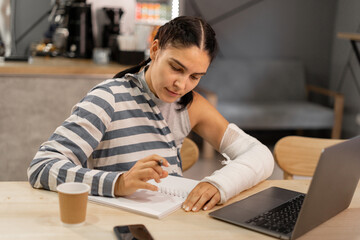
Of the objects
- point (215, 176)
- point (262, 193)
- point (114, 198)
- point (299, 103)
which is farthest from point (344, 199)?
point (299, 103)

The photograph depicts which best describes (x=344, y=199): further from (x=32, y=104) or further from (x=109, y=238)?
(x=32, y=104)

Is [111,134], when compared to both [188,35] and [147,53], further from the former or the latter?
[147,53]

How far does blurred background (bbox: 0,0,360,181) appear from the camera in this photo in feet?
9.43

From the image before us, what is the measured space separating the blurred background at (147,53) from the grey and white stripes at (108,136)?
1306 mm

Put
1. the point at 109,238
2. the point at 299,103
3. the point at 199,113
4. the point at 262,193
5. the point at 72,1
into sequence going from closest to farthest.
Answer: the point at 109,238, the point at 262,193, the point at 199,113, the point at 72,1, the point at 299,103

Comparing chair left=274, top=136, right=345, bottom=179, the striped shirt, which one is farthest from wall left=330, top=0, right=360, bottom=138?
the striped shirt

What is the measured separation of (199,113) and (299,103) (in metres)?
3.43

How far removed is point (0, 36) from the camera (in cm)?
354

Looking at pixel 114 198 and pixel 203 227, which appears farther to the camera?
pixel 114 198

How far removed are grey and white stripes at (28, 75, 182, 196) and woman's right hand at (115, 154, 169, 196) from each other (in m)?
0.14

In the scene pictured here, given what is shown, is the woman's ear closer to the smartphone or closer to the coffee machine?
the smartphone

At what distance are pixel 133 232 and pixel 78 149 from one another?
44 cm

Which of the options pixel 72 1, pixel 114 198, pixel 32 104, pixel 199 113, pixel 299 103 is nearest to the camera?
pixel 114 198

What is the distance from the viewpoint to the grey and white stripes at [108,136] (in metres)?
1.36
